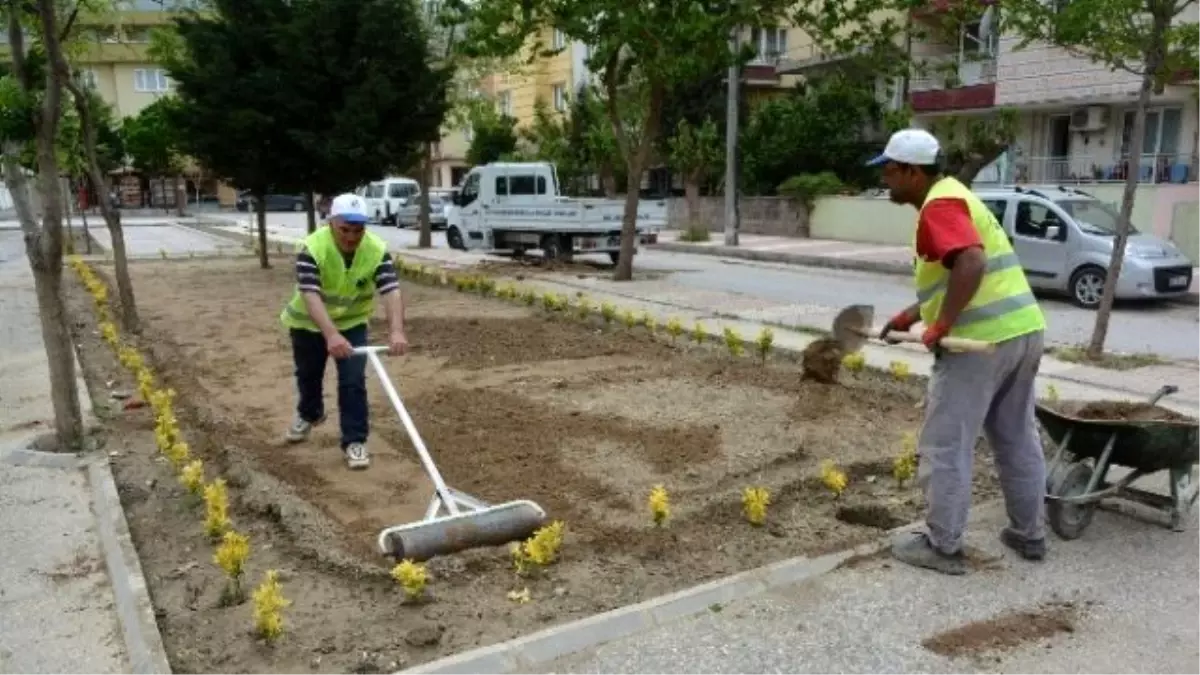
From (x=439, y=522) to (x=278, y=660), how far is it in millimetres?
965

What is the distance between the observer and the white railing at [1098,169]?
838 inches

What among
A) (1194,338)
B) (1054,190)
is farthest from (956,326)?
(1054,190)

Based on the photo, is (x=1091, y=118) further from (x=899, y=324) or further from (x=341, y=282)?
(x=341, y=282)

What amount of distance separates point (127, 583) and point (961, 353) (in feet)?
11.7

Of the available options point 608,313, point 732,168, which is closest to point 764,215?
point 732,168

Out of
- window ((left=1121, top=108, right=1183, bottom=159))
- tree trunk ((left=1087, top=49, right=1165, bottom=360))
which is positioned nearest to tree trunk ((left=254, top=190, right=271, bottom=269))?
tree trunk ((left=1087, top=49, right=1165, bottom=360))

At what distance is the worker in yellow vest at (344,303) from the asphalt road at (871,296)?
25.5ft

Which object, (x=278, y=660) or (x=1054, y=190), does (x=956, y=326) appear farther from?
(x=1054, y=190)

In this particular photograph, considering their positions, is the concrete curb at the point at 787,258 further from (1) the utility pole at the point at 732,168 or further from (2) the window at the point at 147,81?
(2) the window at the point at 147,81

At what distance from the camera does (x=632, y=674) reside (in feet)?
11.8

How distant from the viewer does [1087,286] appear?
13.5 metres

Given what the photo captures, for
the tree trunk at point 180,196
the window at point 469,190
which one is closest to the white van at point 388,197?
the tree trunk at point 180,196

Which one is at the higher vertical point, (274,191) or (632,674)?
(274,191)

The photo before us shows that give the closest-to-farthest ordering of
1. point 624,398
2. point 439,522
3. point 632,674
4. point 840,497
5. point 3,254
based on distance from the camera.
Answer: point 632,674 < point 439,522 < point 840,497 < point 624,398 < point 3,254
